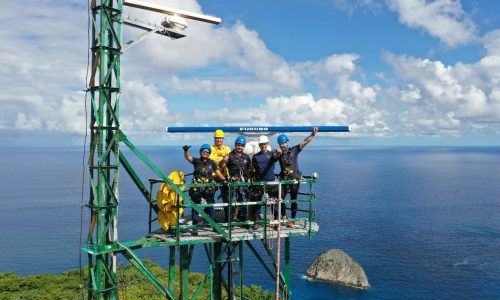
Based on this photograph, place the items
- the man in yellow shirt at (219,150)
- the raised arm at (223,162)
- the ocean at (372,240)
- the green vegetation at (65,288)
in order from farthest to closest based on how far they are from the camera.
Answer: the ocean at (372,240), the green vegetation at (65,288), the man in yellow shirt at (219,150), the raised arm at (223,162)

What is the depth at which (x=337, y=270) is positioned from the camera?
69.1 metres

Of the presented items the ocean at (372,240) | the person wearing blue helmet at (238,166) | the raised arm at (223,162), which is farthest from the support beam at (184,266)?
the ocean at (372,240)

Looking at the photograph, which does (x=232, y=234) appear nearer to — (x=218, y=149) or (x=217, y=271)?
(x=217, y=271)

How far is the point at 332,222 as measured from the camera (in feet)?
337

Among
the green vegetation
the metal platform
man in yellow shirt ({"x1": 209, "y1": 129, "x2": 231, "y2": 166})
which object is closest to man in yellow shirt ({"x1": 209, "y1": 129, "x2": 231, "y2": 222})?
man in yellow shirt ({"x1": 209, "y1": 129, "x2": 231, "y2": 166})

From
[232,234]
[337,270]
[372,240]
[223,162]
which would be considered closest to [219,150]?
[223,162]

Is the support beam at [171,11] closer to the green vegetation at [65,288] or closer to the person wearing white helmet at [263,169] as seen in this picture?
the person wearing white helmet at [263,169]

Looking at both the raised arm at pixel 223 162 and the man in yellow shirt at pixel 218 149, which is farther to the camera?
the man in yellow shirt at pixel 218 149

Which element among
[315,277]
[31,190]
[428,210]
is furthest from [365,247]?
[31,190]

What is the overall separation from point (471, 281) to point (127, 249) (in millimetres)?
66182

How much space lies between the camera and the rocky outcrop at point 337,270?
66.8 m

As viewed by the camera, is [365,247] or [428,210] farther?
[428,210]

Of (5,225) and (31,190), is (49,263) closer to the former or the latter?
(5,225)

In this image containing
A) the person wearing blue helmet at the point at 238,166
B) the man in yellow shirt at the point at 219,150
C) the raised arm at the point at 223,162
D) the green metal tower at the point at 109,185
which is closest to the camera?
the green metal tower at the point at 109,185
